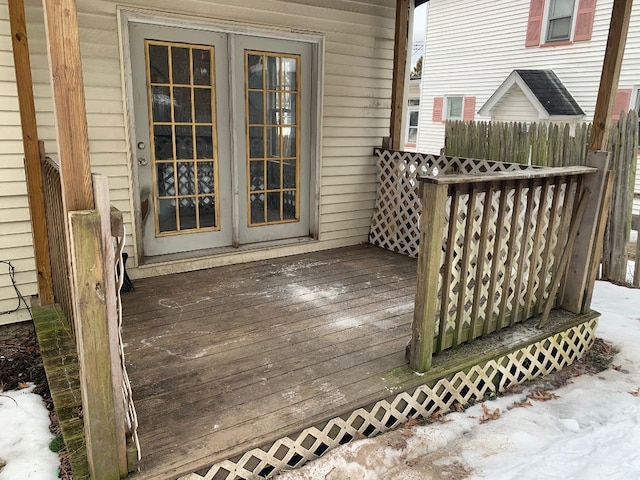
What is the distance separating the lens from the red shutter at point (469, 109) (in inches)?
485

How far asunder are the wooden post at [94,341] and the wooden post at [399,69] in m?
3.94

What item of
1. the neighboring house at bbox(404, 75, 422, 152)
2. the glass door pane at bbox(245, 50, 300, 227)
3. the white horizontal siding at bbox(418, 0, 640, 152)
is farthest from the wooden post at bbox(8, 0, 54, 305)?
the neighboring house at bbox(404, 75, 422, 152)

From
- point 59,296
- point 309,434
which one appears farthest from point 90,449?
point 59,296

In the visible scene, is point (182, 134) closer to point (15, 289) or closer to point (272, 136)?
point (272, 136)

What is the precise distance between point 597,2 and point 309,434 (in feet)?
35.2

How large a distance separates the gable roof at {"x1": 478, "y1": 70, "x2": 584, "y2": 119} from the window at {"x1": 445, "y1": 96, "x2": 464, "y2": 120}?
2.16 meters

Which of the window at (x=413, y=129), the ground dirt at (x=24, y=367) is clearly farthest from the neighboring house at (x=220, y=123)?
the window at (x=413, y=129)

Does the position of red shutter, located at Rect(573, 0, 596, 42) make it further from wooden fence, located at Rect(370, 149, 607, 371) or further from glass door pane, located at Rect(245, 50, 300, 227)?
glass door pane, located at Rect(245, 50, 300, 227)

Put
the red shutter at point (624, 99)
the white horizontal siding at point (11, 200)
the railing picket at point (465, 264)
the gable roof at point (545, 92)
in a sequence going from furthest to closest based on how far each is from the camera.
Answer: the gable roof at point (545, 92) < the red shutter at point (624, 99) < the white horizontal siding at point (11, 200) < the railing picket at point (465, 264)

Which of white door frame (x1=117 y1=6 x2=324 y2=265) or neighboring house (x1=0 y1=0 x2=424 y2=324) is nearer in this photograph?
neighboring house (x1=0 y1=0 x2=424 y2=324)

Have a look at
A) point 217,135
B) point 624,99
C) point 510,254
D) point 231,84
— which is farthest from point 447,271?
point 624,99

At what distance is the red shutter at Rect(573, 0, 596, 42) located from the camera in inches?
380

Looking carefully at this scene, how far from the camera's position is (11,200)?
3.36 metres

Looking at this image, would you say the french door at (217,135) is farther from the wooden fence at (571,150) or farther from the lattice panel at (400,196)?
the wooden fence at (571,150)
